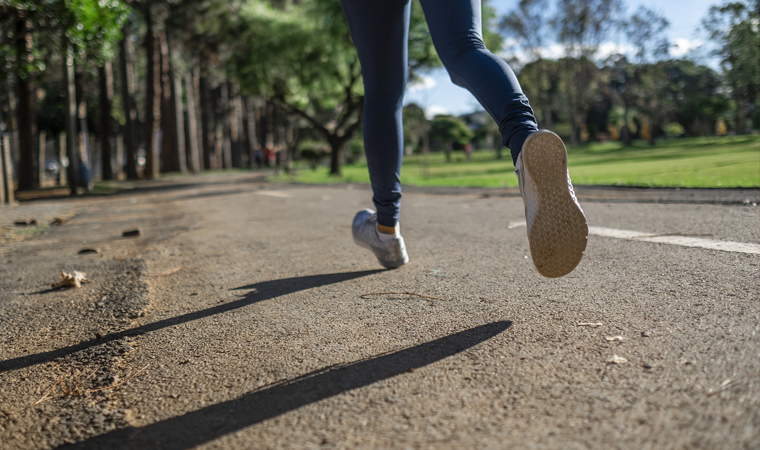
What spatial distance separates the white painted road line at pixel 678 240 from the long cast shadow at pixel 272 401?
1.47 metres

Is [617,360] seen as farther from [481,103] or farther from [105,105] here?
[105,105]

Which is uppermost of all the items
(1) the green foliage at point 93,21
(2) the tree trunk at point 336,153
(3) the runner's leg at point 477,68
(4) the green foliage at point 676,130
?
(4) the green foliage at point 676,130

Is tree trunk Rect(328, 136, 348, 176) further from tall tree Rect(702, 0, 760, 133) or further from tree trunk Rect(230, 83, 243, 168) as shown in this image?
tree trunk Rect(230, 83, 243, 168)

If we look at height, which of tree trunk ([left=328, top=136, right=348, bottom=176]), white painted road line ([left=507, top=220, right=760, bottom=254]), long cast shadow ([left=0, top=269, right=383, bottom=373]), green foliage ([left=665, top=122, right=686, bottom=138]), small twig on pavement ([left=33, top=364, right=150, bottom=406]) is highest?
green foliage ([left=665, top=122, right=686, bottom=138])

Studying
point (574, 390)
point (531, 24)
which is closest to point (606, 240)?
point (574, 390)

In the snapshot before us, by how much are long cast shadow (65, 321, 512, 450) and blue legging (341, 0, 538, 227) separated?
68cm

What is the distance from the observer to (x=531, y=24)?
47.0 metres

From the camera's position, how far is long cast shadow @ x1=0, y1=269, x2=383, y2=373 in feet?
5.46

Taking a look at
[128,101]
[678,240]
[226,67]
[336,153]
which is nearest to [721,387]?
[678,240]

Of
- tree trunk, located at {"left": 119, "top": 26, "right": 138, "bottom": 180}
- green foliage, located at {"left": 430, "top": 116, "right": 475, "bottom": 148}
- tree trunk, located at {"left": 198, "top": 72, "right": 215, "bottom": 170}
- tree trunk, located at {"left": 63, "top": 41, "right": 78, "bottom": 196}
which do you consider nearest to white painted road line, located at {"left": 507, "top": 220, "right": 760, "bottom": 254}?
tree trunk, located at {"left": 63, "top": 41, "right": 78, "bottom": 196}

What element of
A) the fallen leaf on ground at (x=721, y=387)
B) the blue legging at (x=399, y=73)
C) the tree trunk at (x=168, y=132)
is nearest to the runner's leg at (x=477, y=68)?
the blue legging at (x=399, y=73)

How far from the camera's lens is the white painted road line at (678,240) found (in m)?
2.35

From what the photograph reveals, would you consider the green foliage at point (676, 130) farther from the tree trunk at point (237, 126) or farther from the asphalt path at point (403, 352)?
the asphalt path at point (403, 352)

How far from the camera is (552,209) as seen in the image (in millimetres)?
1579
